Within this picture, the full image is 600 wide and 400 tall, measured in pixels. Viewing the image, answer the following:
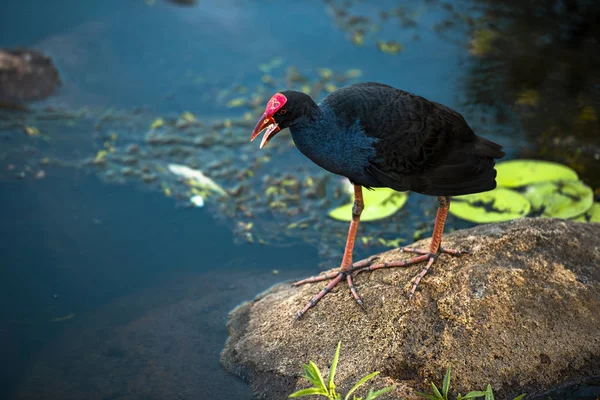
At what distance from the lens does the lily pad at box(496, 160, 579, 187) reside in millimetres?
4805

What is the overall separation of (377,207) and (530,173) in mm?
1315

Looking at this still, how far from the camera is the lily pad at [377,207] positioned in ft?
15.3

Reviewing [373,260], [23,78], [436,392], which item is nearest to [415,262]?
[373,260]

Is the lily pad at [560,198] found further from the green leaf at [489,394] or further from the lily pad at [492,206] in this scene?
the green leaf at [489,394]

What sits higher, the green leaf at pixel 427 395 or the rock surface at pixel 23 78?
the rock surface at pixel 23 78

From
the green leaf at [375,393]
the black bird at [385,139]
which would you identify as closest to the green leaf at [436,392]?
the green leaf at [375,393]

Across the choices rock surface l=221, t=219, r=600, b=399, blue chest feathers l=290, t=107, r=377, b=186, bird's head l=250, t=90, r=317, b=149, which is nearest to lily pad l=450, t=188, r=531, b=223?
rock surface l=221, t=219, r=600, b=399

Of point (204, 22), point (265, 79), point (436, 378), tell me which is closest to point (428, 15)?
point (265, 79)

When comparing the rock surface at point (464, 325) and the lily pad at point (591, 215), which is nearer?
the rock surface at point (464, 325)

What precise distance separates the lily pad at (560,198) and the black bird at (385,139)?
5.18 ft

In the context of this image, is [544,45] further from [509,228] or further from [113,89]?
[113,89]

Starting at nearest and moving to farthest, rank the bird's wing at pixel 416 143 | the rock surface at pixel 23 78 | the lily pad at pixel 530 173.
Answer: the bird's wing at pixel 416 143 < the lily pad at pixel 530 173 < the rock surface at pixel 23 78

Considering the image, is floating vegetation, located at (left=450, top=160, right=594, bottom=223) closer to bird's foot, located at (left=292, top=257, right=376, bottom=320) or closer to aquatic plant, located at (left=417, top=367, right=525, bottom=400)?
bird's foot, located at (left=292, top=257, right=376, bottom=320)

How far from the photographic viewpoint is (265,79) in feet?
20.8
